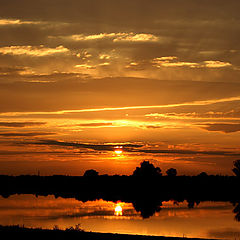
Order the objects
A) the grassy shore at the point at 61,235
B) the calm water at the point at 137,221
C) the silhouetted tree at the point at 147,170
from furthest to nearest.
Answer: the silhouetted tree at the point at 147,170 < the calm water at the point at 137,221 < the grassy shore at the point at 61,235

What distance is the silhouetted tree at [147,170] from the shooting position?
Result: 370 feet

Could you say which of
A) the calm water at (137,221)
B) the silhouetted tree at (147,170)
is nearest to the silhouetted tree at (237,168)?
the silhouetted tree at (147,170)

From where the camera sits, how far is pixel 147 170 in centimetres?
11294

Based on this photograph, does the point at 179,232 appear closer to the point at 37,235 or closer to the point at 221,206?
the point at 37,235

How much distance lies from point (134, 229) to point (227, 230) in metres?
7.48

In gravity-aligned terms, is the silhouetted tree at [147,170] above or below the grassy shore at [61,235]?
above

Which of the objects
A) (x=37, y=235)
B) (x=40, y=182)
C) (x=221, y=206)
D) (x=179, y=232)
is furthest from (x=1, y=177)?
(x=37, y=235)

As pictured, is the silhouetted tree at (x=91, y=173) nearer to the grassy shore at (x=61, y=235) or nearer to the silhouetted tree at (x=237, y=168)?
the silhouetted tree at (x=237, y=168)

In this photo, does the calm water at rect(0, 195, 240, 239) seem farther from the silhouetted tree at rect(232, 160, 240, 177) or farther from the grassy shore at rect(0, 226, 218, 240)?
the silhouetted tree at rect(232, 160, 240, 177)

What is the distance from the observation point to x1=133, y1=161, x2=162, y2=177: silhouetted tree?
112688 mm

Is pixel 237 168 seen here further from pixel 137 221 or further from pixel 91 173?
pixel 137 221

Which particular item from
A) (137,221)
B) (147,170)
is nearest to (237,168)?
(147,170)

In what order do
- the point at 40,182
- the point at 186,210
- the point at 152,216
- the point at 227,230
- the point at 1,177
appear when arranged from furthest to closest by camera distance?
the point at 1,177 < the point at 40,182 < the point at 186,210 < the point at 152,216 < the point at 227,230

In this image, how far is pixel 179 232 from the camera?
115 ft
